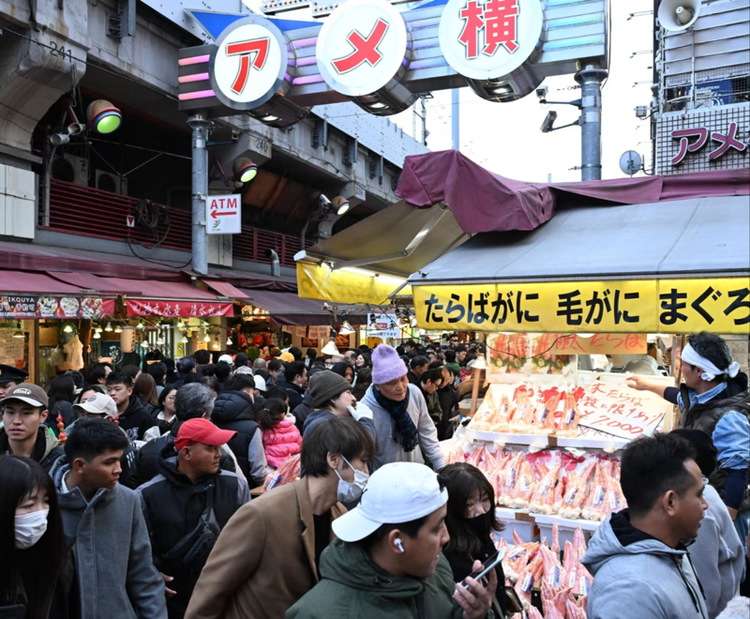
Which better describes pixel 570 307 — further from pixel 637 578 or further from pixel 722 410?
pixel 637 578

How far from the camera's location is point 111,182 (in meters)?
16.6

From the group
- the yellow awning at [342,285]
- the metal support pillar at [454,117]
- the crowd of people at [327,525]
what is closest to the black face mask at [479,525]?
the crowd of people at [327,525]

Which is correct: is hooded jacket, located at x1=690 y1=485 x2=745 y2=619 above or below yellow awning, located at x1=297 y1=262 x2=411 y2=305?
below

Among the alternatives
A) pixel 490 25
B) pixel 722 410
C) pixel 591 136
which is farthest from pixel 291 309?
pixel 722 410

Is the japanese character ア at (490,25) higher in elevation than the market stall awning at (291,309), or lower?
higher

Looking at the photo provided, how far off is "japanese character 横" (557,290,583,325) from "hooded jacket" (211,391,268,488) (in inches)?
109

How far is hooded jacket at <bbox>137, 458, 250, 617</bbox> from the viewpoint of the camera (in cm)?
351

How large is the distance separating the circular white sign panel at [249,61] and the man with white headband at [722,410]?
12.4 m

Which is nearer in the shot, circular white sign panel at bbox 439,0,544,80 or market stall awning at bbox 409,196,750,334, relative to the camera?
market stall awning at bbox 409,196,750,334

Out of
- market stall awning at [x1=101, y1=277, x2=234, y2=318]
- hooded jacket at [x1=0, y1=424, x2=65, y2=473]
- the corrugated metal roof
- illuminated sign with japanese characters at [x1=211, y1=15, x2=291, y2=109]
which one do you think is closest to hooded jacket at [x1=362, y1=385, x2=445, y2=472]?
the corrugated metal roof

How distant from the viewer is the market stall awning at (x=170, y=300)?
11.9 m

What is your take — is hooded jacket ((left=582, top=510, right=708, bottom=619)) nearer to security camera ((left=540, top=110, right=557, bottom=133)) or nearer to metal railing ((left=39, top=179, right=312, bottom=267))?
security camera ((left=540, top=110, right=557, bottom=133))

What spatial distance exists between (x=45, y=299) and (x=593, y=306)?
8.55 metres

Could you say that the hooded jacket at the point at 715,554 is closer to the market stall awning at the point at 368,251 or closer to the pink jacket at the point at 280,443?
the market stall awning at the point at 368,251
